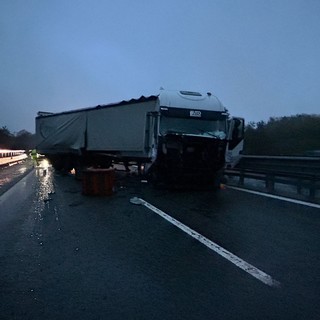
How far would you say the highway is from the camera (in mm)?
3963

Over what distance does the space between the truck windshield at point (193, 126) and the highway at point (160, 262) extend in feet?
13.1

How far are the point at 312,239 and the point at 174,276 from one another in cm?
306

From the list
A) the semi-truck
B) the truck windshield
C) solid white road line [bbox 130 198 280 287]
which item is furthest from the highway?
the truck windshield

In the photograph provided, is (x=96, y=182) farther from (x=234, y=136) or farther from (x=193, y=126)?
(x=234, y=136)

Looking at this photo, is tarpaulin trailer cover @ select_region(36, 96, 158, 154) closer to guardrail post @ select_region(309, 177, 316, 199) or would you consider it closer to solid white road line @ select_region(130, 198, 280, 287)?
guardrail post @ select_region(309, 177, 316, 199)

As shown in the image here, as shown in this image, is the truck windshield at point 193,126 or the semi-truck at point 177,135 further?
the truck windshield at point 193,126

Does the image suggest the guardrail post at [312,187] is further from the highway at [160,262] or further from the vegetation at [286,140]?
the vegetation at [286,140]

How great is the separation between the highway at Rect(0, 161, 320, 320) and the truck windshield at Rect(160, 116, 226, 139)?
401 cm

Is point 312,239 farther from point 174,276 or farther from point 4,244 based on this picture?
point 4,244

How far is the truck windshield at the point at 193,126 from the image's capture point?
13.7m

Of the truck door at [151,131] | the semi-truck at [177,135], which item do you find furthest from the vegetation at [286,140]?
the truck door at [151,131]

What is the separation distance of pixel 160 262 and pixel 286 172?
895 centimetres

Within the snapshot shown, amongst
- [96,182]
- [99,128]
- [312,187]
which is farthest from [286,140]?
[96,182]

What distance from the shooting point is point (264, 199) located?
11.7 meters
